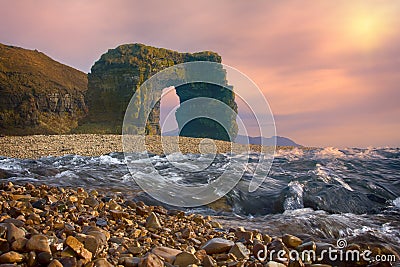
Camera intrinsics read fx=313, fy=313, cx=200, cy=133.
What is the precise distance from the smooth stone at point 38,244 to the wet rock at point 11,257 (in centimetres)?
11

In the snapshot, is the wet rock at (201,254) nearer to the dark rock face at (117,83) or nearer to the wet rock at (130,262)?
the wet rock at (130,262)

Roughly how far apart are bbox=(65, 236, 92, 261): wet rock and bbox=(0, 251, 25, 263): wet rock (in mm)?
363

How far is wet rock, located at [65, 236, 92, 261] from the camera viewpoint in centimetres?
273

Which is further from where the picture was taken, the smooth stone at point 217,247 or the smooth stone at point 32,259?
A: the smooth stone at point 217,247

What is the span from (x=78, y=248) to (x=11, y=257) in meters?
0.51

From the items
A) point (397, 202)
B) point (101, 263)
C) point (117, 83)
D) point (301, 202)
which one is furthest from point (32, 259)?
point (117, 83)

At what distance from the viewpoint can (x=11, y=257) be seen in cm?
256

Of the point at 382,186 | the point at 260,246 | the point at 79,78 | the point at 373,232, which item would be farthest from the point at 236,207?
the point at 79,78

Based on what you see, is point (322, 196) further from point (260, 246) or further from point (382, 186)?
point (260, 246)

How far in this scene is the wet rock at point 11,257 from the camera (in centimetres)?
254

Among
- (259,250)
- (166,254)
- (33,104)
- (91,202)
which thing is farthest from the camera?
(33,104)

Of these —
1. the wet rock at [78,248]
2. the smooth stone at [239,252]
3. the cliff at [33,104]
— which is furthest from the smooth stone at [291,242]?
the cliff at [33,104]

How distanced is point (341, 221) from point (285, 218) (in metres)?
1.18

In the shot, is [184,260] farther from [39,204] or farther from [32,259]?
[39,204]
